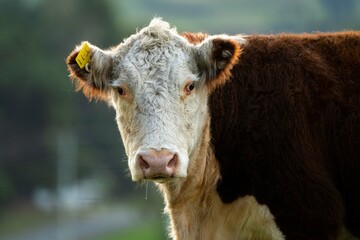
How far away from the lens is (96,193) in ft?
162

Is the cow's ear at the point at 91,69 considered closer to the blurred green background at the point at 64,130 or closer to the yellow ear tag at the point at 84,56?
the yellow ear tag at the point at 84,56

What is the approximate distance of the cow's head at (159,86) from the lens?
38.2 ft

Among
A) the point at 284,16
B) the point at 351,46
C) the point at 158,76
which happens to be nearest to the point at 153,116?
the point at 158,76

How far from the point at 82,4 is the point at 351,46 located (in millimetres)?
72673

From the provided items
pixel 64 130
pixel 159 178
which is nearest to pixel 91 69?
pixel 159 178

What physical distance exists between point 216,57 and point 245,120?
0.76 metres

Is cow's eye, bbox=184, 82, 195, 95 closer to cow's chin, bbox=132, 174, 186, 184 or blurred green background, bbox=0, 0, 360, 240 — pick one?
cow's chin, bbox=132, 174, 186, 184

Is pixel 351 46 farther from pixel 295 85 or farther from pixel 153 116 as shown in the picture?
pixel 153 116

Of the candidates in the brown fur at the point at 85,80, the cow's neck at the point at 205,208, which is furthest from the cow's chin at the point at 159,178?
the brown fur at the point at 85,80

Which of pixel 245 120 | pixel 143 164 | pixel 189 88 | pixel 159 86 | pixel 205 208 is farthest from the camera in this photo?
pixel 205 208

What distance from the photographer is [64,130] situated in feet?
220

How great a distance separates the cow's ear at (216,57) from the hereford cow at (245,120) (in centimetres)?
1

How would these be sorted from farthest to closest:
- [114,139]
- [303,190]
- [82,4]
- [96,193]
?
1. [82,4]
2. [114,139]
3. [96,193]
4. [303,190]

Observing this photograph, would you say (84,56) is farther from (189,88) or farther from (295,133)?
(295,133)
